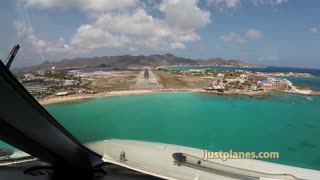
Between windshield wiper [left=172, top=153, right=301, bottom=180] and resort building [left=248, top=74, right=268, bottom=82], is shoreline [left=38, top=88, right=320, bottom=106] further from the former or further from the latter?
windshield wiper [left=172, top=153, right=301, bottom=180]

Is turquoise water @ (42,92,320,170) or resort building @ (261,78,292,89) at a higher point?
resort building @ (261,78,292,89)

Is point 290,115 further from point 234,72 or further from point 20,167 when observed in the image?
point 20,167

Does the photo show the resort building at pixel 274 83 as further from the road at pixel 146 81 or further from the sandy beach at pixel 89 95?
the road at pixel 146 81

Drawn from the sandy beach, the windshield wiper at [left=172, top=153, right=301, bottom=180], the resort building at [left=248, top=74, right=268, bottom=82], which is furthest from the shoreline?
the windshield wiper at [left=172, top=153, right=301, bottom=180]

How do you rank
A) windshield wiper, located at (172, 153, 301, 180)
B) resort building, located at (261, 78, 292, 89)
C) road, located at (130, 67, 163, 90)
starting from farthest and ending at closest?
resort building, located at (261, 78, 292, 89) → road, located at (130, 67, 163, 90) → windshield wiper, located at (172, 153, 301, 180)

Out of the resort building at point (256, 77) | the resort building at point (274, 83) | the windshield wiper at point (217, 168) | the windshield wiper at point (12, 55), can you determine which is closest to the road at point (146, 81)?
the windshield wiper at point (217, 168)

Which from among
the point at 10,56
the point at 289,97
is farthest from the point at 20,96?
the point at 289,97
